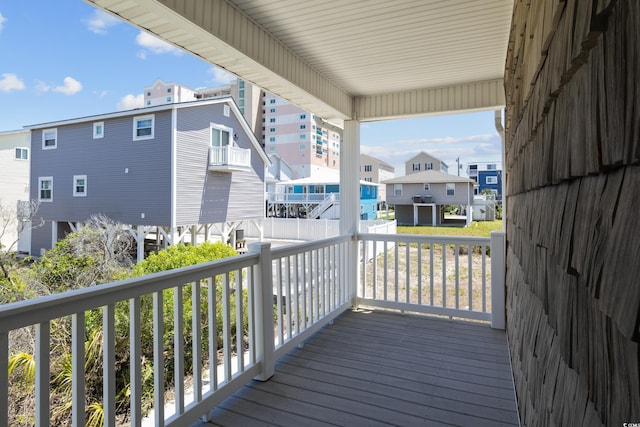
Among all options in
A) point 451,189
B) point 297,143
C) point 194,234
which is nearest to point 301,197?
point 297,143

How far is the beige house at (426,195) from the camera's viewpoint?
14.5 feet

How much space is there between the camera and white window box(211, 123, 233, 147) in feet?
37.0

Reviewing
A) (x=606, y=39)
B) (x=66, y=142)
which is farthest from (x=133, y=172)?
(x=606, y=39)

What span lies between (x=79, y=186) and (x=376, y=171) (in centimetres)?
1073

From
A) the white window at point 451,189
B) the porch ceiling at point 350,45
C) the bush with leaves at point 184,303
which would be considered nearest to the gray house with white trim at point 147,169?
the bush with leaves at point 184,303

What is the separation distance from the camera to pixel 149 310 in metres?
4.27

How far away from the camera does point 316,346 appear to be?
3.23 metres

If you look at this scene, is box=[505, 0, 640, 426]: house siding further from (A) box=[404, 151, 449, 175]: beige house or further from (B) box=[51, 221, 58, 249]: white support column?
(B) box=[51, 221, 58, 249]: white support column

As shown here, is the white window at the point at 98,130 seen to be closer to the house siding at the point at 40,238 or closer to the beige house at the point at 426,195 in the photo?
the house siding at the point at 40,238

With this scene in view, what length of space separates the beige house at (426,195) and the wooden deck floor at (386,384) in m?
1.46

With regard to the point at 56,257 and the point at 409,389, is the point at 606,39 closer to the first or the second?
the point at 409,389

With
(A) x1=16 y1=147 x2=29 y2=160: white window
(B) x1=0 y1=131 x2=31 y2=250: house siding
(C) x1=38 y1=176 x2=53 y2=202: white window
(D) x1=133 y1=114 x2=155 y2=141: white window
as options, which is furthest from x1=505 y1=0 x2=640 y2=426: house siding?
(C) x1=38 y1=176 x2=53 y2=202: white window

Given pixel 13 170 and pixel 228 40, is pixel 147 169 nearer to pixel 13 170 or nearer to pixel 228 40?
pixel 13 170

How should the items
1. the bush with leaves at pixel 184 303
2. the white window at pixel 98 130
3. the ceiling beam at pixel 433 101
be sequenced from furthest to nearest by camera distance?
the white window at pixel 98 130
the bush with leaves at pixel 184 303
the ceiling beam at pixel 433 101
